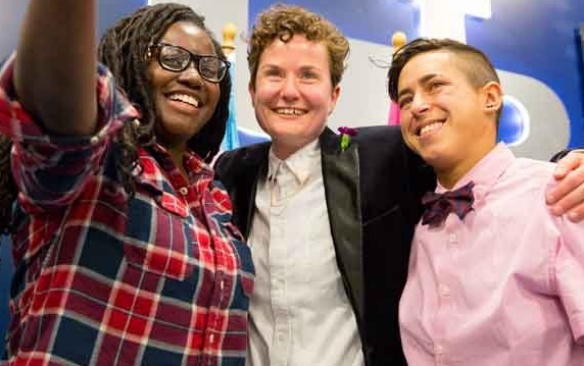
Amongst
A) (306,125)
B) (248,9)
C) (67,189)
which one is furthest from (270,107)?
(248,9)

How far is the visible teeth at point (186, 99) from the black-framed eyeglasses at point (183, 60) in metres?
0.04

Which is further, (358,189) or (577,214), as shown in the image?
(358,189)

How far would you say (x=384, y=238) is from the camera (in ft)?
4.23

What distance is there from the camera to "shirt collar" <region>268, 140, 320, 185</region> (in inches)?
54.7

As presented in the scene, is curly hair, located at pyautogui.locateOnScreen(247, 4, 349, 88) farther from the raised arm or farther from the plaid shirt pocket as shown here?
the raised arm

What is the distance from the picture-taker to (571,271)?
1004mm

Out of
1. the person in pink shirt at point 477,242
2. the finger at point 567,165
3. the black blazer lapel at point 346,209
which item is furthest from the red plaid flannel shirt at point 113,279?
the finger at point 567,165

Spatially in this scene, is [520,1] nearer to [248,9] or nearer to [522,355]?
[248,9]

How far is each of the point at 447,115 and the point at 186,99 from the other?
0.49 meters

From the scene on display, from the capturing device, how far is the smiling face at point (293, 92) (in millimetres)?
1375

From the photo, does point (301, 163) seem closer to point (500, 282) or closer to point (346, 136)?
point (346, 136)

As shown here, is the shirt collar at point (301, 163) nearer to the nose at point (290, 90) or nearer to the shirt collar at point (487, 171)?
the nose at point (290, 90)

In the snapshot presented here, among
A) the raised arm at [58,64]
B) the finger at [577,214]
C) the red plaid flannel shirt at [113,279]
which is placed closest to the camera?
the raised arm at [58,64]

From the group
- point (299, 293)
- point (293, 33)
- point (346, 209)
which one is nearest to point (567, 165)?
point (346, 209)
